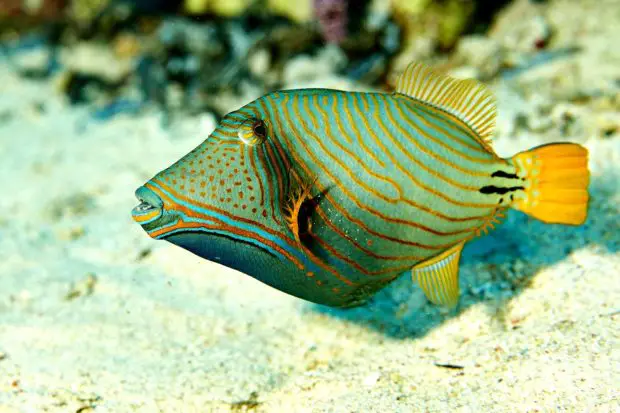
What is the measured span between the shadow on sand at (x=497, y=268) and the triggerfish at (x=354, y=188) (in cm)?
44

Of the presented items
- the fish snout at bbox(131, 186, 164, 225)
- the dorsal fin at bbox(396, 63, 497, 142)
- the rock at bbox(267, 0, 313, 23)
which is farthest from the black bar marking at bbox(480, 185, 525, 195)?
the rock at bbox(267, 0, 313, 23)

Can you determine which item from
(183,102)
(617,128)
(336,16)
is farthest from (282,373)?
(336,16)

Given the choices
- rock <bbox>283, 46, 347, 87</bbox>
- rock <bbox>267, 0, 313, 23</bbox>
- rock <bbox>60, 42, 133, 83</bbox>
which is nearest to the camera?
rock <bbox>283, 46, 347, 87</bbox>

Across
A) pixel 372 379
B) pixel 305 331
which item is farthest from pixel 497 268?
pixel 305 331

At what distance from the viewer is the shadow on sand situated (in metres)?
2.84

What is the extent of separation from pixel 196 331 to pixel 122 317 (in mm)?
477

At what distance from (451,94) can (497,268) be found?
1.12 meters

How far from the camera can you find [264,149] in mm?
1985

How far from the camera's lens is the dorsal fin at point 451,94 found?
2.38 m

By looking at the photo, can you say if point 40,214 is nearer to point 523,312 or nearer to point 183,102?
point 183,102

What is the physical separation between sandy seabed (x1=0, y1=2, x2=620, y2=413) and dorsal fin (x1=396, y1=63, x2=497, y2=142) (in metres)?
0.96

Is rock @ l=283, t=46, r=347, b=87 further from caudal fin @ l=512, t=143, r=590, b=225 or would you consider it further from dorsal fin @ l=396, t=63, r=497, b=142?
caudal fin @ l=512, t=143, r=590, b=225

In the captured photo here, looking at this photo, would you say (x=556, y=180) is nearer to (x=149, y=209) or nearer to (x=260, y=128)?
(x=260, y=128)

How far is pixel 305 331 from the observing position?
290 cm
